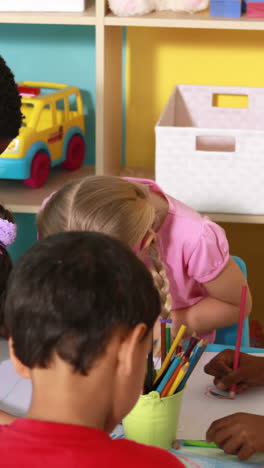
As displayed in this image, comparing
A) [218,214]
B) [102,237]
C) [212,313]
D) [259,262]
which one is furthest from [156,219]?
[259,262]

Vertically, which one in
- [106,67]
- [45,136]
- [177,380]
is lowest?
[177,380]

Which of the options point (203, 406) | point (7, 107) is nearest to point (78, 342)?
point (203, 406)

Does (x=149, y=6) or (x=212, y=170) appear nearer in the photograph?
(x=212, y=170)

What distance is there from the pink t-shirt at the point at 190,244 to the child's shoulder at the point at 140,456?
0.74 metres

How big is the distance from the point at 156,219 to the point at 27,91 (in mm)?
732

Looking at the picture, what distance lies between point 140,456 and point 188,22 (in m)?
1.29

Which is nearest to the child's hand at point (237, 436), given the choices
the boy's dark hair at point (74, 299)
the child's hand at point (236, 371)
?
the child's hand at point (236, 371)

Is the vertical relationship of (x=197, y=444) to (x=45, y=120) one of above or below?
below

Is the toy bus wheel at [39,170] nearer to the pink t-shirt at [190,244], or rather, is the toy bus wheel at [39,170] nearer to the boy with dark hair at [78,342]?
the pink t-shirt at [190,244]

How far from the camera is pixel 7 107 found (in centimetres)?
131

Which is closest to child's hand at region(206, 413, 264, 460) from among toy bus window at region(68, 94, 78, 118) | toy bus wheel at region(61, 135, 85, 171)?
toy bus wheel at region(61, 135, 85, 171)

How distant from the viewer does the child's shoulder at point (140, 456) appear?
596 mm

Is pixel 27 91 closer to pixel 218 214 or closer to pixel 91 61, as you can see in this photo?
pixel 91 61

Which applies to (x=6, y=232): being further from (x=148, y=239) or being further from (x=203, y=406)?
(x=203, y=406)
